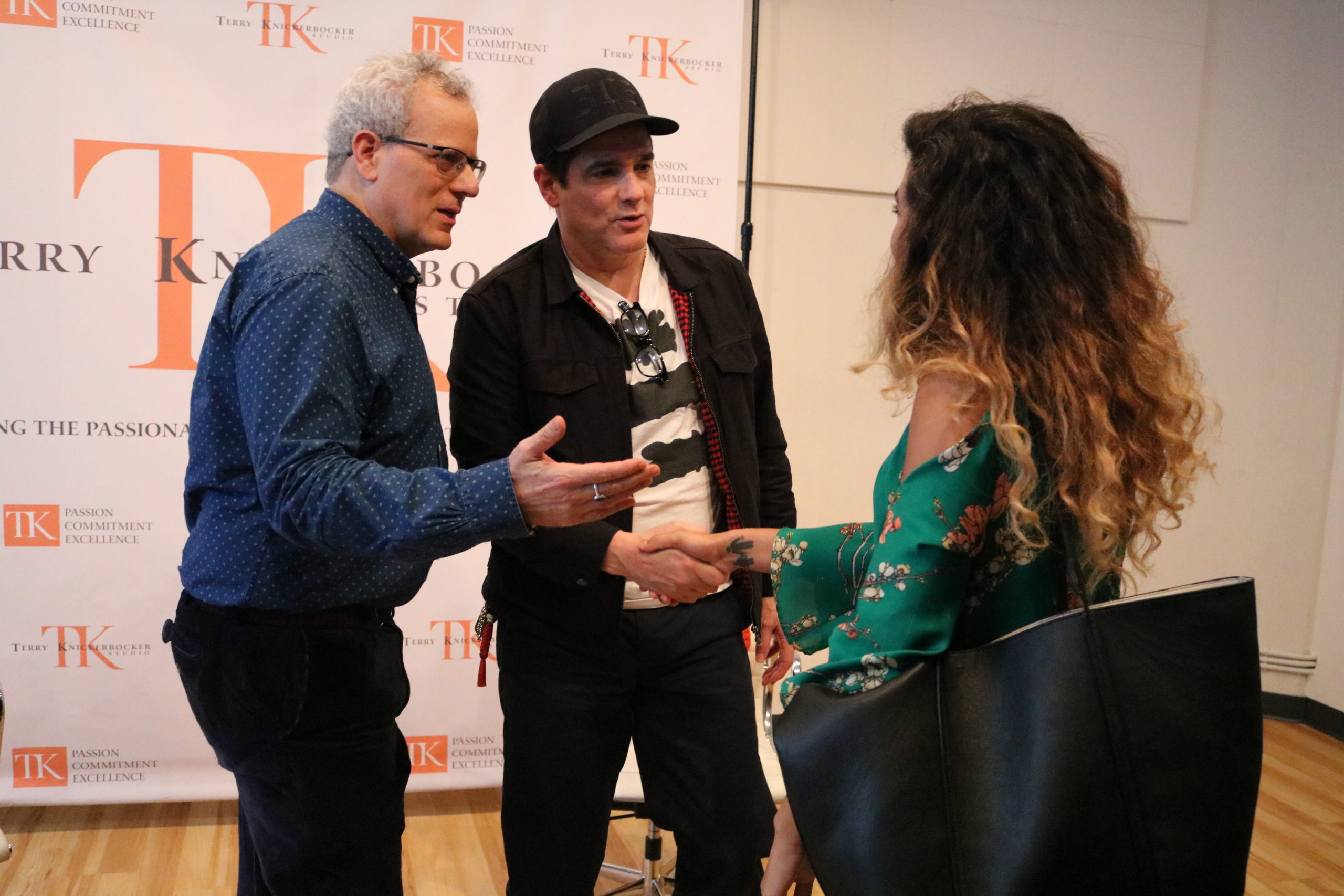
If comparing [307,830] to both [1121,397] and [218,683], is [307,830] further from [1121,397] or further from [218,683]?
[1121,397]

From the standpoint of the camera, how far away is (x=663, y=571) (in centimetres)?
183

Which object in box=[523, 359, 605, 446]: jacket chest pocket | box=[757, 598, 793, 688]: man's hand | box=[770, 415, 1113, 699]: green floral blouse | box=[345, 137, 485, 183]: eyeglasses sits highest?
Answer: box=[345, 137, 485, 183]: eyeglasses

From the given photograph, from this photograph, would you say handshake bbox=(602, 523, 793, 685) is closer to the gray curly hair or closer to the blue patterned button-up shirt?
the blue patterned button-up shirt

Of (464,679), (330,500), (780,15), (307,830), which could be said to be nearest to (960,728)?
(330,500)

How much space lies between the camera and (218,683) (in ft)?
5.05

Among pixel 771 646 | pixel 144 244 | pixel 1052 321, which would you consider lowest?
pixel 771 646

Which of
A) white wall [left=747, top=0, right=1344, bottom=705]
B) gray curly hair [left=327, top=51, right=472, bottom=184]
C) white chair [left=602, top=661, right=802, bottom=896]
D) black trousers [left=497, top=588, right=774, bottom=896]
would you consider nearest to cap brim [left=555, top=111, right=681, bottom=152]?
gray curly hair [left=327, top=51, right=472, bottom=184]

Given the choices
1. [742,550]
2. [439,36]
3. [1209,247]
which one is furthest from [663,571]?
[1209,247]

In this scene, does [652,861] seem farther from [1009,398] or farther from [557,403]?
[1009,398]

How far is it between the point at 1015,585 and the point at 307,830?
1057 millimetres

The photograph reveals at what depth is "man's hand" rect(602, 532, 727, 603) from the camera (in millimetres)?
1805

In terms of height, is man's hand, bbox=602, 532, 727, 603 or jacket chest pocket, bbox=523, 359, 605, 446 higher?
jacket chest pocket, bbox=523, 359, 605, 446

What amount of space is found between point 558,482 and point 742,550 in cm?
45

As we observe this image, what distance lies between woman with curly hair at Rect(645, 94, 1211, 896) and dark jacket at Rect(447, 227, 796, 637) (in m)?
0.66
